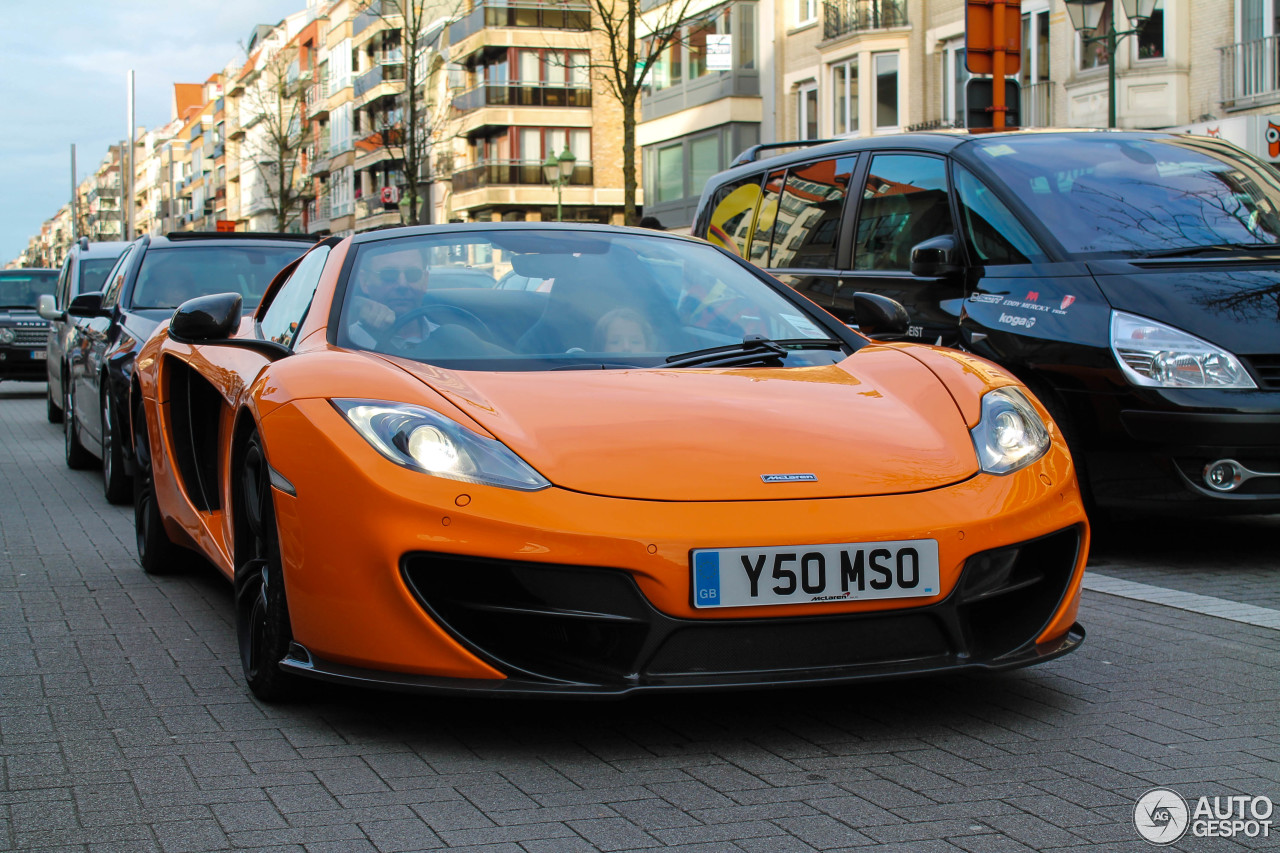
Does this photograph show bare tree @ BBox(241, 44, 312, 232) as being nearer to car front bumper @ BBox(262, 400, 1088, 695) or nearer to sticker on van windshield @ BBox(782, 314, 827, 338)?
sticker on van windshield @ BBox(782, 314, 827, 338)

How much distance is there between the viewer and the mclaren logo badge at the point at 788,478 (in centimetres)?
347

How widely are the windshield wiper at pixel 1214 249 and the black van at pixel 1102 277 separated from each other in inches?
0.5

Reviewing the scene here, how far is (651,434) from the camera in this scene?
3.62 metres

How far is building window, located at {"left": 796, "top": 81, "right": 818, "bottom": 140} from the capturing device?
3812 cm

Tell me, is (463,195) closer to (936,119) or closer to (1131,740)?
(936,119)

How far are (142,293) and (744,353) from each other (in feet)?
20.8

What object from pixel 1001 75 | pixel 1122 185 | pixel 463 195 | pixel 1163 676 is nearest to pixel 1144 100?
pixel 1001 75

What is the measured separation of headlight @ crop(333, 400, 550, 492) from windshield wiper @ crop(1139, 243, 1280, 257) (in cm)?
385

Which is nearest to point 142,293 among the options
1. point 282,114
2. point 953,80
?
point 953,80

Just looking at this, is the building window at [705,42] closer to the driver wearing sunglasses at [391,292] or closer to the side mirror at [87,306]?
the side mirror at [87,306]

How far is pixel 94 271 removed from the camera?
50.0ft

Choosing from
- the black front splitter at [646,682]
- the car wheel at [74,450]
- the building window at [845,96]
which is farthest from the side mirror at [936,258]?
the building window at [845,96]

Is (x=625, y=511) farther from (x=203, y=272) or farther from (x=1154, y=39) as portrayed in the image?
(x=1154, y=39)

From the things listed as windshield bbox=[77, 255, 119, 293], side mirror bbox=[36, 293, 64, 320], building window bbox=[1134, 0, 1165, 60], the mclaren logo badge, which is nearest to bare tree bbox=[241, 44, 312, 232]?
building window bbox=[1134, 0, 1165, 60]
